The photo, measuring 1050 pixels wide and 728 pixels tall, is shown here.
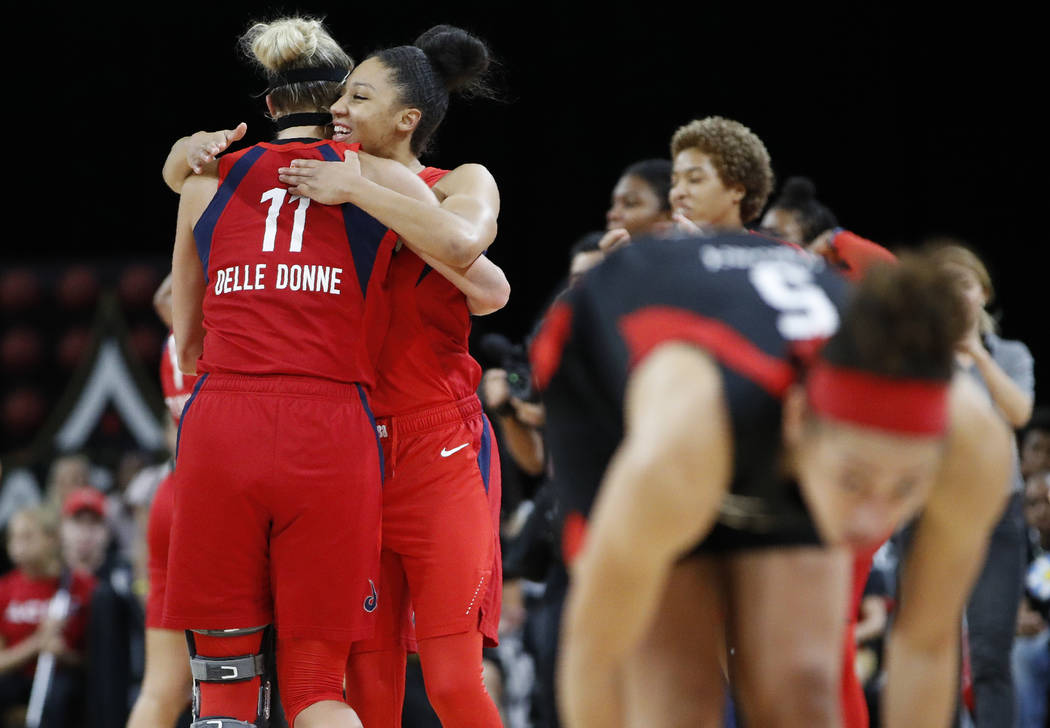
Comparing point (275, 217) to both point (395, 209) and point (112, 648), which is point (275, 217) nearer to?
point (395, 209)

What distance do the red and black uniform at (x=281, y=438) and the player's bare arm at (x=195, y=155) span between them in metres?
0.15

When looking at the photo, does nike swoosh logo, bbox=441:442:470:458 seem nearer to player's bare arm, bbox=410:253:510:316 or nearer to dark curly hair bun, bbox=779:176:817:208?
player's bare arm, bbox=410:253:510:316

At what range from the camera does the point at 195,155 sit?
3.17 meters

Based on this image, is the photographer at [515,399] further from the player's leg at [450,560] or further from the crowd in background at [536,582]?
the player's leg at [450,560]

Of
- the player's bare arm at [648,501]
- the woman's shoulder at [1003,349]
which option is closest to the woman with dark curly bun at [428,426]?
the player's bare arm at [648,501]

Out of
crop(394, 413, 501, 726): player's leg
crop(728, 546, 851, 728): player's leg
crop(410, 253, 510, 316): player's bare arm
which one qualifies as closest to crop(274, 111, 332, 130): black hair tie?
crop(410, 253, 510, 316): player's bare arm

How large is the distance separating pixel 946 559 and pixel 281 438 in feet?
4.75

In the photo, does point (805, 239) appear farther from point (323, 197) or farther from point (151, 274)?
point (151, 274)

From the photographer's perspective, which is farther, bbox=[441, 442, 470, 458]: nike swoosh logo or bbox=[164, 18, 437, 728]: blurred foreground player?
bbox=[441, 442, 470, 458]: nike swoosh logo

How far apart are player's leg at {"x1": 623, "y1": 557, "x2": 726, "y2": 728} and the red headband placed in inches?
29.2

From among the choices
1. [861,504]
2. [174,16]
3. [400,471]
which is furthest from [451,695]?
[174,16]

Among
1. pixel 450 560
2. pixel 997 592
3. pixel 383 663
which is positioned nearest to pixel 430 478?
pixel 450 560

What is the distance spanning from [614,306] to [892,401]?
0.58 m

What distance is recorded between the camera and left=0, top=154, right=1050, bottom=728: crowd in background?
4445mm
